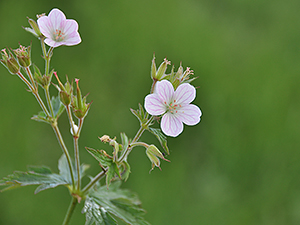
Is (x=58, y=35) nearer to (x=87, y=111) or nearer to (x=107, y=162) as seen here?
(x=87, y=111)

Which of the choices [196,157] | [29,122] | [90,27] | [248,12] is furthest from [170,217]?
[248,12]

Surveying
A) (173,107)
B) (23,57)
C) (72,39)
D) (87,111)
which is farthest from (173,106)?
(23,57)

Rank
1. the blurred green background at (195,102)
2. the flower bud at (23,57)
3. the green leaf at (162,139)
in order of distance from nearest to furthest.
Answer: the green leaf at (162,139) < the flower bud at (23,57) < the blurred green background at (195,102)

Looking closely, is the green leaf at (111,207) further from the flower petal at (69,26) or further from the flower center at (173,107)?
the flower petal at (69,26)

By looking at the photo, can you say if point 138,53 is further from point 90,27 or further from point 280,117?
point 280,117

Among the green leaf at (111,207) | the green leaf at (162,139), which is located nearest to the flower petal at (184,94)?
the green leaf at (162,139)

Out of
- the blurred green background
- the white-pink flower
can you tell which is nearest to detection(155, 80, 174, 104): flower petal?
the white-pink flower

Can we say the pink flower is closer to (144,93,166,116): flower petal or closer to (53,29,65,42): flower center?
(53,29,65,42): flower center
